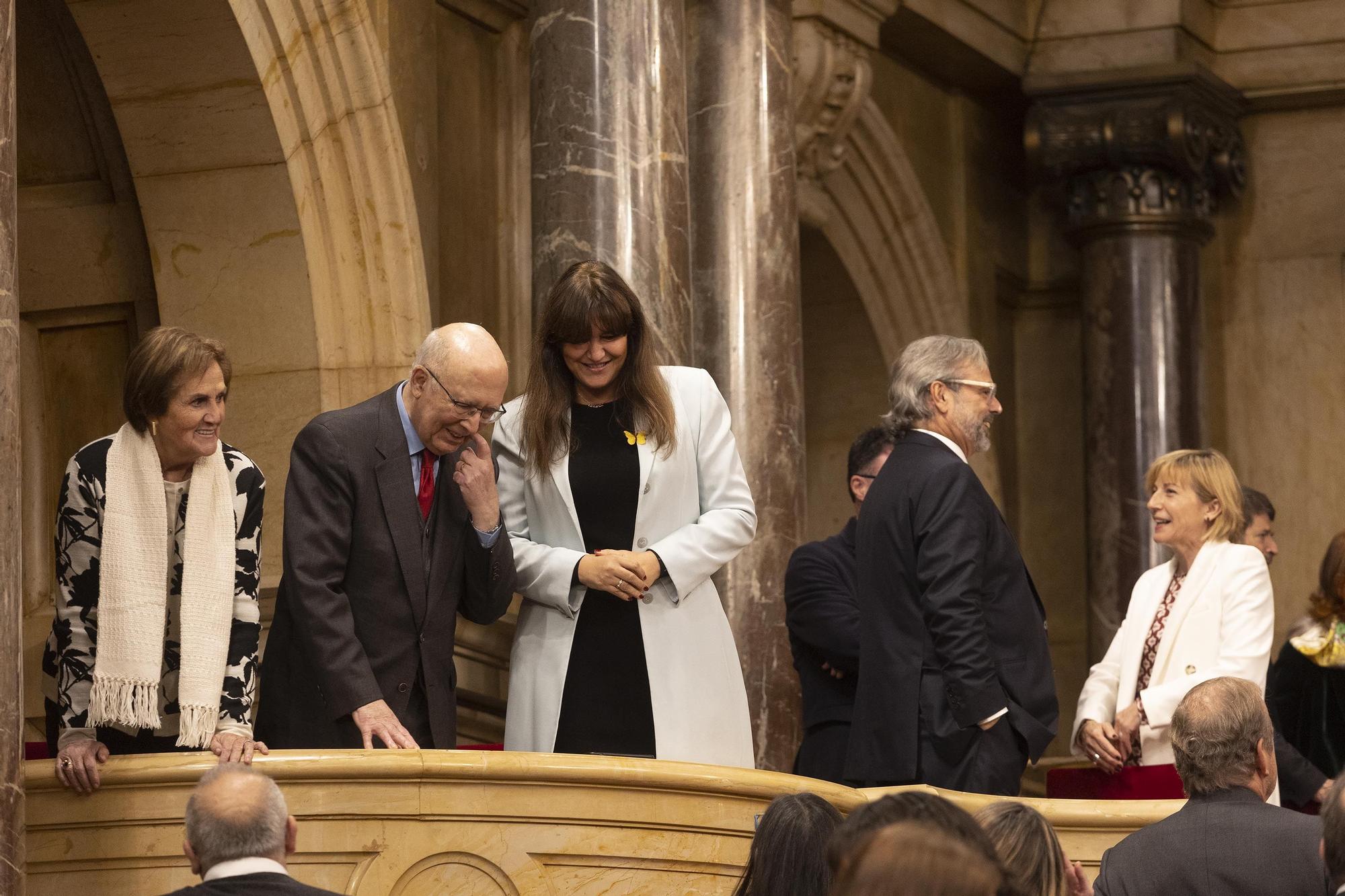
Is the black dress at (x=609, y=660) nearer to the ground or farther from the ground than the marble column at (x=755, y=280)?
nearer to the ground

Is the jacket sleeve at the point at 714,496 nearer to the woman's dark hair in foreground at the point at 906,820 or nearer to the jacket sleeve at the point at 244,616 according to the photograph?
the jacket sleeve at the point at 244,616

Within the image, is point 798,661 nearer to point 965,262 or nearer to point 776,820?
point 776,820

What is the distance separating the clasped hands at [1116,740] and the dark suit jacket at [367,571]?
1705mm

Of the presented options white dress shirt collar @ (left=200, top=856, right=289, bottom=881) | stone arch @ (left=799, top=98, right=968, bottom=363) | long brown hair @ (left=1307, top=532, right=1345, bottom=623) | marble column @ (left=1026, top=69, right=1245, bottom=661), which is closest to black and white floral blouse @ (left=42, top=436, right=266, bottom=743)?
white dress shirt collar @ (left=200, top=856, right=289, bottom=881)

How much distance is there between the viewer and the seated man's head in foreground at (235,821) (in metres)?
3.29

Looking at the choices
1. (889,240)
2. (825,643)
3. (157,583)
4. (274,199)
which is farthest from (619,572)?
(889,240)

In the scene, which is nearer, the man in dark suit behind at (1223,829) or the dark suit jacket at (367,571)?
the man in dark suit behind at (1223,829)

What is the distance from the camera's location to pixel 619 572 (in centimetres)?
457

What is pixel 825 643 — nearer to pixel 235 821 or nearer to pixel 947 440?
pixel 947 440

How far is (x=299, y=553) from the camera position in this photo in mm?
4383

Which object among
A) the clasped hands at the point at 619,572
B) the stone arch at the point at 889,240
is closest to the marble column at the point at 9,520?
the clasped hands at the point at 619,572

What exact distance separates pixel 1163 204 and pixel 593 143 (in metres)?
4.34

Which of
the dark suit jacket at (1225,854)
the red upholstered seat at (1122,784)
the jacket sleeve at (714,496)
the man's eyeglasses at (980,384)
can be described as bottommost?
the red upholstered seat at (1122,784)

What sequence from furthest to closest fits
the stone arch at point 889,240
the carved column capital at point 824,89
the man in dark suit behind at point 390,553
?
the stone arch at point 889,240 → the carved column capital at point 824,89 → the man in dark suit behind at point 390,553
